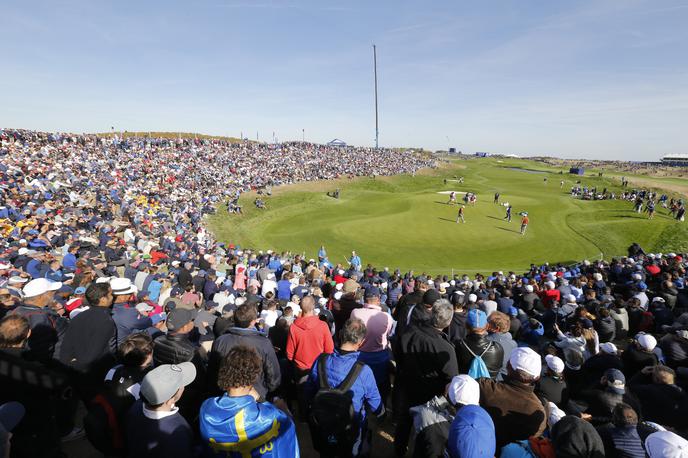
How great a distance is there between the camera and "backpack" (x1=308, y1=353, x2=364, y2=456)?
383 centimetres

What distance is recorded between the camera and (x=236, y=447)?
3.12m

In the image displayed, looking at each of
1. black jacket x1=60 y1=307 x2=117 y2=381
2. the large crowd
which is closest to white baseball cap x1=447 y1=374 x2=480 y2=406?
the large crowd

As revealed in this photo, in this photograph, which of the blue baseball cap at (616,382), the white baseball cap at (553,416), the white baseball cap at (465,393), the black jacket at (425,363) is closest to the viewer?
the white baseball cap at (465,393)

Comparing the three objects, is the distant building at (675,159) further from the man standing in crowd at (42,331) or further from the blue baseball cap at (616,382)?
the man standing in crowd at (42,331)

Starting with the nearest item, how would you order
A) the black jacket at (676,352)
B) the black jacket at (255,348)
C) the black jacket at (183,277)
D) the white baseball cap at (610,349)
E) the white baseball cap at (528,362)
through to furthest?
the white baseball cap at (528,362) → the black jacket at (255,348) → the white baseball cap at (610,349) → the black jacket at (676,352) → the black jacket at (183,277)

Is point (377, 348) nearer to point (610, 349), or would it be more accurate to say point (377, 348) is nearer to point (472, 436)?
point (472, 436)

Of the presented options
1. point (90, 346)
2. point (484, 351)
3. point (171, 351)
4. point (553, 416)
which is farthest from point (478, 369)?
point (90, 346)

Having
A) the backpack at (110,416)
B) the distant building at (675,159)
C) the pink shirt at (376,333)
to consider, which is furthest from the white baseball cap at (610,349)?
the distant building at (675,159)

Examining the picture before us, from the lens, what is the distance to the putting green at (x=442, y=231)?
84.4ft

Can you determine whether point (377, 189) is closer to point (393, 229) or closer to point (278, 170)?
point (278, 170)

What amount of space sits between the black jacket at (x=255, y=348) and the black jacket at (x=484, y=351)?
269cm

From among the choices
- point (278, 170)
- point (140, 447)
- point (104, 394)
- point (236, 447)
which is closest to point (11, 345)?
point (104, 394)

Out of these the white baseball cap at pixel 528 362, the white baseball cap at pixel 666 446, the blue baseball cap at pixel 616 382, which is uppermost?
the white baseball cap at pixel 528 362

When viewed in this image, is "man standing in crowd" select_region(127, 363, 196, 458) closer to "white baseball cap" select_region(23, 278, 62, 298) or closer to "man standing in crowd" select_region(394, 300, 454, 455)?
"man standing in crowd" select_region(394, 300, 454, 455)
